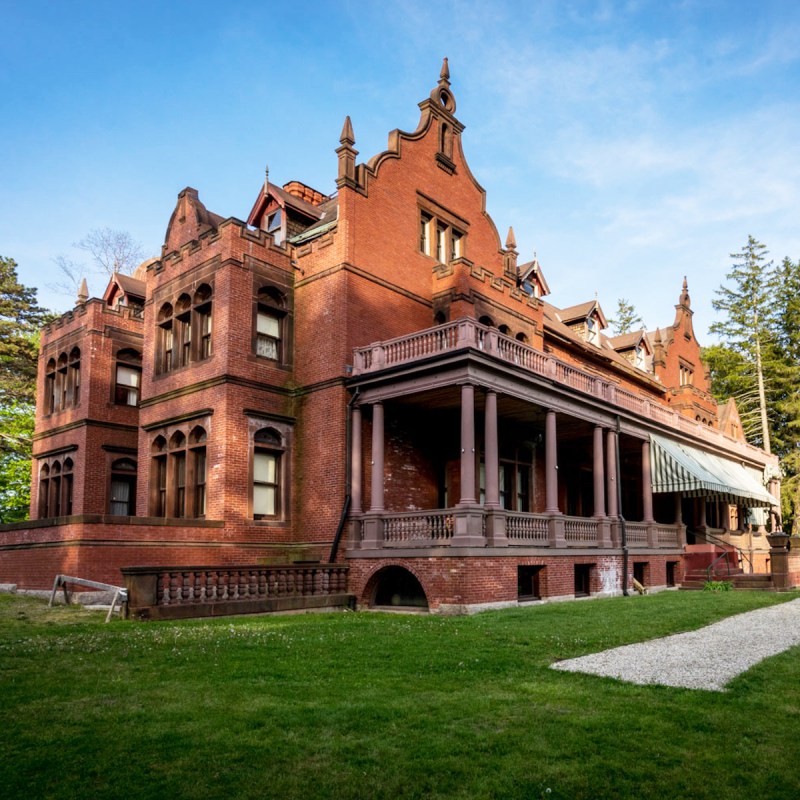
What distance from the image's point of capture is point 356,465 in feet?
67.1

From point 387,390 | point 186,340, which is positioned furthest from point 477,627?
point 186,340

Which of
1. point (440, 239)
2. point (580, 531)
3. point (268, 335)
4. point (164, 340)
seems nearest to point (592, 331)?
point (440, 239)

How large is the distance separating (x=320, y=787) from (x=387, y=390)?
1526 centimetres

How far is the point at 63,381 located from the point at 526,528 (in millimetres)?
18655

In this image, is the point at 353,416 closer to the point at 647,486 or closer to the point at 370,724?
the point at 647,486

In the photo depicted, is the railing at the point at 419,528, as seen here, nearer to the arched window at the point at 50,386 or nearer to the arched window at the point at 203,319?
the arched window at the point at 203,319

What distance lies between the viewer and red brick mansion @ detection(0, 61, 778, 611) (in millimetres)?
19047

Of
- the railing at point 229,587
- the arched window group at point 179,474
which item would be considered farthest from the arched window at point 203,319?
the railing at point 229,587

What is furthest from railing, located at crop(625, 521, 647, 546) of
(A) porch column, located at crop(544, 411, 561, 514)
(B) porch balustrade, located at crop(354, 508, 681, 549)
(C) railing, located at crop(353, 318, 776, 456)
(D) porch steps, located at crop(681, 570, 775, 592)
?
(A) porch column, located at crop(544, 411, 561, 514)

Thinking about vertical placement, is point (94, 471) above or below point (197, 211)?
below

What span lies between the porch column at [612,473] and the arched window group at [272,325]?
1095cm

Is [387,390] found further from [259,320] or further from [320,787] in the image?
[320,787]

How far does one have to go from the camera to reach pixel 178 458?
900 inches

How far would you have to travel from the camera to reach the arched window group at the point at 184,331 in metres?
22.8
